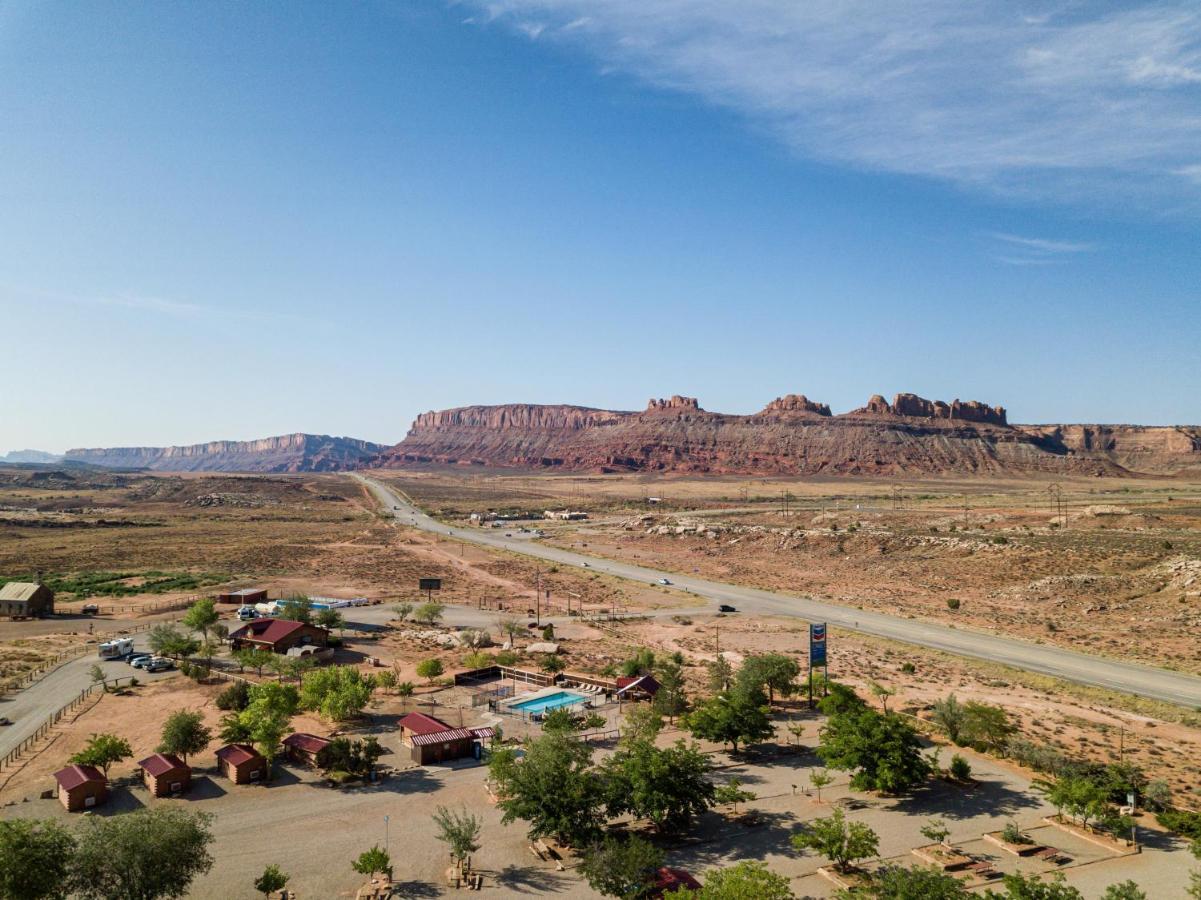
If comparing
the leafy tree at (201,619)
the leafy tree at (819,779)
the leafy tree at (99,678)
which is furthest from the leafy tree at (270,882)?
the leafy tree at (201,619)

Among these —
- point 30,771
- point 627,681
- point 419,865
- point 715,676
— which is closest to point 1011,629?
point 715,676

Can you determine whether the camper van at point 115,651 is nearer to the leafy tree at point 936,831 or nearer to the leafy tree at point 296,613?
the leafy tree at point 296,613

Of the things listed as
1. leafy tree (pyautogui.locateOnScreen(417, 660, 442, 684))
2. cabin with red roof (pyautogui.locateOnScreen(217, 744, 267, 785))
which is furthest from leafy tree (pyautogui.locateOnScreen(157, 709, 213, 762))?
leafy tree (pyautogui.locateOnScreen(417, 660, 442, 684))

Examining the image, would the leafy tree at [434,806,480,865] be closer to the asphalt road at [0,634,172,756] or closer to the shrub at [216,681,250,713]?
the shrub at [216,681,250,713]

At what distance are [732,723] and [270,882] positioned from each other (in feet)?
67.8

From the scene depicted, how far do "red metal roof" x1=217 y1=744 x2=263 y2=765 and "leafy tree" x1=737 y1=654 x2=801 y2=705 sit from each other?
25.4 metres

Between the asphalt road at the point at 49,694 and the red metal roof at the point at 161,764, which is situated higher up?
the red metal roof at the point at 161,764

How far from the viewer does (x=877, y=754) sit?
29.9 metres

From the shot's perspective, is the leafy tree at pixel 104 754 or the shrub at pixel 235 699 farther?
the shrub at pixel 235 699

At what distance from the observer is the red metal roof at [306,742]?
33.1m

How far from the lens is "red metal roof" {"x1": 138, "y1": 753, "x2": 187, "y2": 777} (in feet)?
97.6

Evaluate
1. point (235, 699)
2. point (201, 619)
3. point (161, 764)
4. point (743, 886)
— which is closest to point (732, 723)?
point (743, 886)

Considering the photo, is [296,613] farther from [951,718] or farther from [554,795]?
[951,718]

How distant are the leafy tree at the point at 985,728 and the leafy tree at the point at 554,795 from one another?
19551 millimetres
